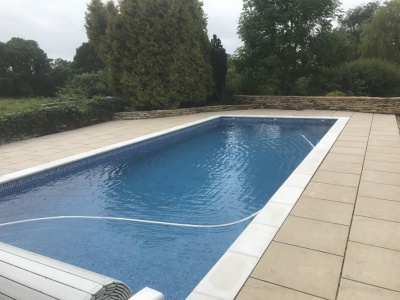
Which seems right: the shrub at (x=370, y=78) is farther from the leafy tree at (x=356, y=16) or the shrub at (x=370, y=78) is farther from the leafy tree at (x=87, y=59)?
the leafy tree at (x=87, y=59)

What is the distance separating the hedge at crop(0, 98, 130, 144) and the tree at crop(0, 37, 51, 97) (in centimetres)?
2329

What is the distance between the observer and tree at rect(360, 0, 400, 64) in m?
15.3

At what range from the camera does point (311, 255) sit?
98.7 inches

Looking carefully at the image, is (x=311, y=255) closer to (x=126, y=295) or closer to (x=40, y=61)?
(x=126, y=295)

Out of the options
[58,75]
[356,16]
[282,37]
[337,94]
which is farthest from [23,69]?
[356,16]

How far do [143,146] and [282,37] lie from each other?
28.3 ft

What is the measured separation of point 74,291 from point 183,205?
10.0 feet

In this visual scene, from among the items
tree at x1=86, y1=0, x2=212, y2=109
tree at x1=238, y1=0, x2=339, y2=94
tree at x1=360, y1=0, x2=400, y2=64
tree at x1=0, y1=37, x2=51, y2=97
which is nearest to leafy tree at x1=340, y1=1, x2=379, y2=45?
tree at x1=360, y1=0, x2=400, y2=64

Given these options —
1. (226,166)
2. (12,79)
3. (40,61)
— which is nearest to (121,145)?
(226,166)

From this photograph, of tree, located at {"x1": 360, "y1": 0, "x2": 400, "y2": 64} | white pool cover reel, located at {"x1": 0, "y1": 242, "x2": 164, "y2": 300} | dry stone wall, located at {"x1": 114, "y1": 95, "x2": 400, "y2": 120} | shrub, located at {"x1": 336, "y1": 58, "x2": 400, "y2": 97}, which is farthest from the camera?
tree, located at {"x1": 360, "y1": 0, "x2": 400, "y2": 64}

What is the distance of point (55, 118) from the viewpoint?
920cm

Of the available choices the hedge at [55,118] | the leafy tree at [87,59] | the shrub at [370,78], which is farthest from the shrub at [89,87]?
the leafy tree at [87,59]

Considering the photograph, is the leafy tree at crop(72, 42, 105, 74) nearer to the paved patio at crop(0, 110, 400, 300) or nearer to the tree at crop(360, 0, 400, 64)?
the tree at crop(360, 0, 400, 64)

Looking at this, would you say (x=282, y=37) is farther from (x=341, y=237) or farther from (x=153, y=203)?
(x=341, y=237)
